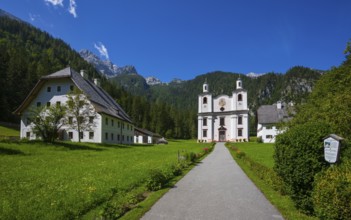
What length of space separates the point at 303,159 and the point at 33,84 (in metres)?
80.7

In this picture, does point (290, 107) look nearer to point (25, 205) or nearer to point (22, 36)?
point (25, 205)

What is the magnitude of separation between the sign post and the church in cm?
6793

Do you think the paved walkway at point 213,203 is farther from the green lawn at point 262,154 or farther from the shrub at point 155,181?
the green lawn at point 262,154

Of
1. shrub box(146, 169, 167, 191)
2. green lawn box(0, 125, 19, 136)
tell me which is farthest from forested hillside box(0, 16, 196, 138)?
shrub box(146, 169, 167, 191)

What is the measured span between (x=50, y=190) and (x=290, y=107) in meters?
39.3

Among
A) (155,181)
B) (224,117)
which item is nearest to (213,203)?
(155,181)

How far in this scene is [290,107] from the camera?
134 feet

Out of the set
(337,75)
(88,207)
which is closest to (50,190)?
(88,207)

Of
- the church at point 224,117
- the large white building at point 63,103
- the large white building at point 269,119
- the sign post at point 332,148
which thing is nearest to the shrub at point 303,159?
the sign post at point 332,148

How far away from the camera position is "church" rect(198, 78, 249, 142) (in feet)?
243

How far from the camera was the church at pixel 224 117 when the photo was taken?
74.1m

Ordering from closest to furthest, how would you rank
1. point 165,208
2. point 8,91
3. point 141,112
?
1. point 165,208
2. point 8,91
3. point 141,112

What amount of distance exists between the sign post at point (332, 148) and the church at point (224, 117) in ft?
223

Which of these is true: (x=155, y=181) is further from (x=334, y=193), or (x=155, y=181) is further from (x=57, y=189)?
(x=334, y=193)
